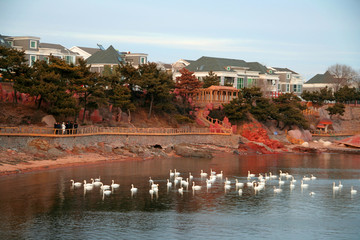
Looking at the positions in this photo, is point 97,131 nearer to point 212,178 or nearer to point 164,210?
point 212,178

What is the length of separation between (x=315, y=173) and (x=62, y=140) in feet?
111

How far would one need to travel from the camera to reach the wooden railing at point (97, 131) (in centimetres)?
6291

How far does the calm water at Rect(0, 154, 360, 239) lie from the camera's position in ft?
116

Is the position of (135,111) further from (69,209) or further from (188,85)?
(69,209)

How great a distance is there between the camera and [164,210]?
41.7 metres

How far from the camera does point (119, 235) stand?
34.5 m

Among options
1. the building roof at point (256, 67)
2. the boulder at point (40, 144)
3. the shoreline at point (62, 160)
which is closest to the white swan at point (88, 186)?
the shoreline at point (62, 160)

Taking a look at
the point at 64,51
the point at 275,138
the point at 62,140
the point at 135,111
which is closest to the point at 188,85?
the point at 135,111

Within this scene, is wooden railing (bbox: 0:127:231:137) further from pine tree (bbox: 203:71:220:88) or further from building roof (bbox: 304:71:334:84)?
building roof (bbox: 304:71:334:84)

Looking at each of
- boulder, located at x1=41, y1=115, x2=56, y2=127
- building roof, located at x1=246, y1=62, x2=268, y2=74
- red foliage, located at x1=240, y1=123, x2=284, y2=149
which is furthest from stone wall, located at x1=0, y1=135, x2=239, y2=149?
building roof, located at x1=246, y1=62, x2=268, y2=74

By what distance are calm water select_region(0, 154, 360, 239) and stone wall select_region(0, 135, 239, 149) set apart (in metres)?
6.60

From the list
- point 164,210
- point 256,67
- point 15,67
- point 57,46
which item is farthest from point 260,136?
point 164,210

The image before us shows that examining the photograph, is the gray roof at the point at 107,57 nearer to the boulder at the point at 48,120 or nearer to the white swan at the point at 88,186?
the boulder at the point at 48,120

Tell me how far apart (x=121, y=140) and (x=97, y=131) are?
4664mm
